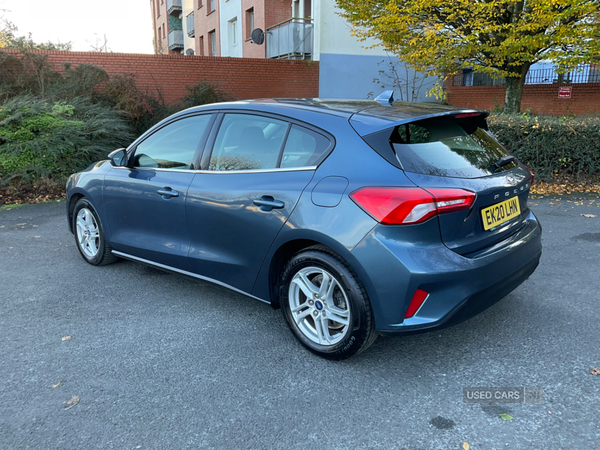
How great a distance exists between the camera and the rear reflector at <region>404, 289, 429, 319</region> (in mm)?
2588

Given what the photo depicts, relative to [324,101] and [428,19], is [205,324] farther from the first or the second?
[428,19]

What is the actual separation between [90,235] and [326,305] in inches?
118

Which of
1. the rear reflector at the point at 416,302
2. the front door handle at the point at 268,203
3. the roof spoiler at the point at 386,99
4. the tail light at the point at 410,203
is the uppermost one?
the roof spoiler at the point at 386,99

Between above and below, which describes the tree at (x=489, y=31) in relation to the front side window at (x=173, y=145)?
above

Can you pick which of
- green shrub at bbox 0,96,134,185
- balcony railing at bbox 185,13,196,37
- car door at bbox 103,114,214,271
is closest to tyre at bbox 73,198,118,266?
car door at bbox 103,114,214,271

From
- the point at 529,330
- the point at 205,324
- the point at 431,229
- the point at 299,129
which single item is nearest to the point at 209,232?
the point at 205,324

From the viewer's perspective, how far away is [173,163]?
3906 mm

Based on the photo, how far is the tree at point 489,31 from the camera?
435 inches

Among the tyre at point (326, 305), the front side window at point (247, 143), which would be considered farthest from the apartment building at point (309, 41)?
the tyre at point (326, 305)

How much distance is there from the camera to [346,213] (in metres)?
2.72

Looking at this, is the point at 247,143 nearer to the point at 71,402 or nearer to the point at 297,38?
the point at 71,402

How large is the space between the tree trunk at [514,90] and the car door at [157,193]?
12.4 metres

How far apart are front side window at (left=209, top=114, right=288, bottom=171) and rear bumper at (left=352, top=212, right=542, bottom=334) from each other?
0.99 metres

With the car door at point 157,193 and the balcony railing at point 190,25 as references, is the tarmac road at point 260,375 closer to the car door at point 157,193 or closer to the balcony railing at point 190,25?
the car door at point 157,193
